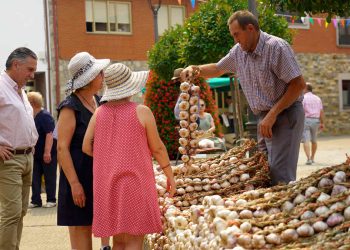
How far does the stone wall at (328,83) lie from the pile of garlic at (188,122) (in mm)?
28497

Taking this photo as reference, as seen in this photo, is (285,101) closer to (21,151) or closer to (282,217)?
(282,217)

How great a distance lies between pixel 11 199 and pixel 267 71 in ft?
7.50

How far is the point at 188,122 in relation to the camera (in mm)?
5242

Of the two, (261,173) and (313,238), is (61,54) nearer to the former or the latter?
(261,173)

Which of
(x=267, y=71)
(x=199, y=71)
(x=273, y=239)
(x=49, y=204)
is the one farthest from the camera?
(x=49, y=204)

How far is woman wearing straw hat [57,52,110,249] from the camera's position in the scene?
4609mm

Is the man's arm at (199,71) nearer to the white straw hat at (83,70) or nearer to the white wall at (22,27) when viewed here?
the white straw hat at (83,70)

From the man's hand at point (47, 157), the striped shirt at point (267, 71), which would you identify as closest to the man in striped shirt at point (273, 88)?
the striped shirt at point (267, 71)

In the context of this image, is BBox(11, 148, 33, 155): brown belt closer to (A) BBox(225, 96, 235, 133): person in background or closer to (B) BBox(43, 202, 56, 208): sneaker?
(B) BBox(43, 202, 56, 208): sneaker

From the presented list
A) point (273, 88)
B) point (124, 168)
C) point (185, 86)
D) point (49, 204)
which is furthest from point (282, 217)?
point (49, 204)

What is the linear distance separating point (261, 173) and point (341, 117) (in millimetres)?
29881

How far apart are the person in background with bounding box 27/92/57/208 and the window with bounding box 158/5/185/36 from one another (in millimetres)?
18880

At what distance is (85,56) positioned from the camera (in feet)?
15.9

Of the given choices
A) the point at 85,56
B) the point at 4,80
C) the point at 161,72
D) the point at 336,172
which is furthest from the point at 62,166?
the point at 161,72
